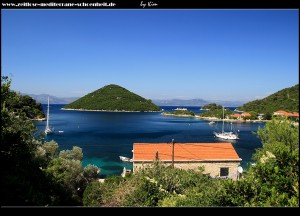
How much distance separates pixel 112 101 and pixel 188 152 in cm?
6880

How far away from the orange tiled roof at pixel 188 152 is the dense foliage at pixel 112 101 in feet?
217

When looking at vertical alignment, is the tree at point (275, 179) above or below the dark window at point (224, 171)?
above

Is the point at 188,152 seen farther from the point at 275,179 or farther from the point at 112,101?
the point at 112,101

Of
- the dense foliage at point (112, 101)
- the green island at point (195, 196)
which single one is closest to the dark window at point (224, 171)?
the green island at point (195, 196)

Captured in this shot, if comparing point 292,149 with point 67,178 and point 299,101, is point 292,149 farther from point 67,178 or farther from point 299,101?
point 67,178

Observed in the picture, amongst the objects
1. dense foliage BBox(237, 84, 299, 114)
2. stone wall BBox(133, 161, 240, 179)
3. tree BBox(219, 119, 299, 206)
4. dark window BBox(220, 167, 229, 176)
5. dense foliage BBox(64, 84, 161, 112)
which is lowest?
dark window BBox(220, 167, 229, 176)

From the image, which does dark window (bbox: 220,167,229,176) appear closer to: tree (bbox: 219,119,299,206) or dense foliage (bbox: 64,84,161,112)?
tree (bbox: 219,119,299,206)

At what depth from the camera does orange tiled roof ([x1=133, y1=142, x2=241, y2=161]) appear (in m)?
14.1

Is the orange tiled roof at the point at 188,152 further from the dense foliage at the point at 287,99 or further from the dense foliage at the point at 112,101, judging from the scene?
the dense foliage at the point at 112,101

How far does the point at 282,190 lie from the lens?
11.3 ft

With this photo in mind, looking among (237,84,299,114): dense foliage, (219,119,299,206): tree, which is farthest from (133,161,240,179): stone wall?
(219,119,299,206): tree

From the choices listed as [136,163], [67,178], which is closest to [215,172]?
[136,163]

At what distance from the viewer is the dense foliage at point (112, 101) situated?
3206 inches

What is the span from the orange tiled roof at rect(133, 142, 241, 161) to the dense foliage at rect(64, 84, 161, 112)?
6627cm
